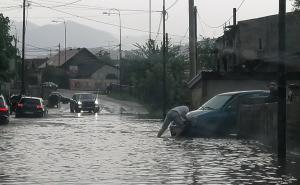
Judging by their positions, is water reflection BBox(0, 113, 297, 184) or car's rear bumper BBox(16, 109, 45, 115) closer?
water reflection BBox(0, 113, 297, 184)

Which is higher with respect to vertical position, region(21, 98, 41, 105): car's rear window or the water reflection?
region(21, 98, 41, 105): car's rear window

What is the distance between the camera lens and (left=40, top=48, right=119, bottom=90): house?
13305 centimetres

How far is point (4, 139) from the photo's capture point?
23.6 meters

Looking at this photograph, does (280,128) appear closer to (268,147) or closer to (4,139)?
(268,147)

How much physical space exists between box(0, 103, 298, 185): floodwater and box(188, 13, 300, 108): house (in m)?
11.6

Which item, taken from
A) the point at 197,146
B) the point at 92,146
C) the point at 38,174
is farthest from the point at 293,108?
the point at 38,174

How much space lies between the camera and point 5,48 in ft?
162

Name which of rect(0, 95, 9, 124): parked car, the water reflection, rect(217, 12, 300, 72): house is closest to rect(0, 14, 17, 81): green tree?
rect(0, 95, 9, 124): parked car

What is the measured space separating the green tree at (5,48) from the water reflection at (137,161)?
84.5ft

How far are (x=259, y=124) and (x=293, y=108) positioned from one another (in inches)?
143

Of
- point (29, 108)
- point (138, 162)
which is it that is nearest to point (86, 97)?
point (29, 108)

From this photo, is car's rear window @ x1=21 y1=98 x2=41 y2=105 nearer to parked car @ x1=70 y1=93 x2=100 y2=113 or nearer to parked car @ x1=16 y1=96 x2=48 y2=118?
parked car @ x1=16 y1=96 x2=48 y2=118

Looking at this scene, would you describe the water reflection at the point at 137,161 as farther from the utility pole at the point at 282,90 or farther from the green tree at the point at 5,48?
the green tree at the point at 5,48

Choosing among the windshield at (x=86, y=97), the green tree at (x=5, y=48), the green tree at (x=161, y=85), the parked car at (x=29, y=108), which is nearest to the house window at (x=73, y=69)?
the green tree at (x=161, y=85)
